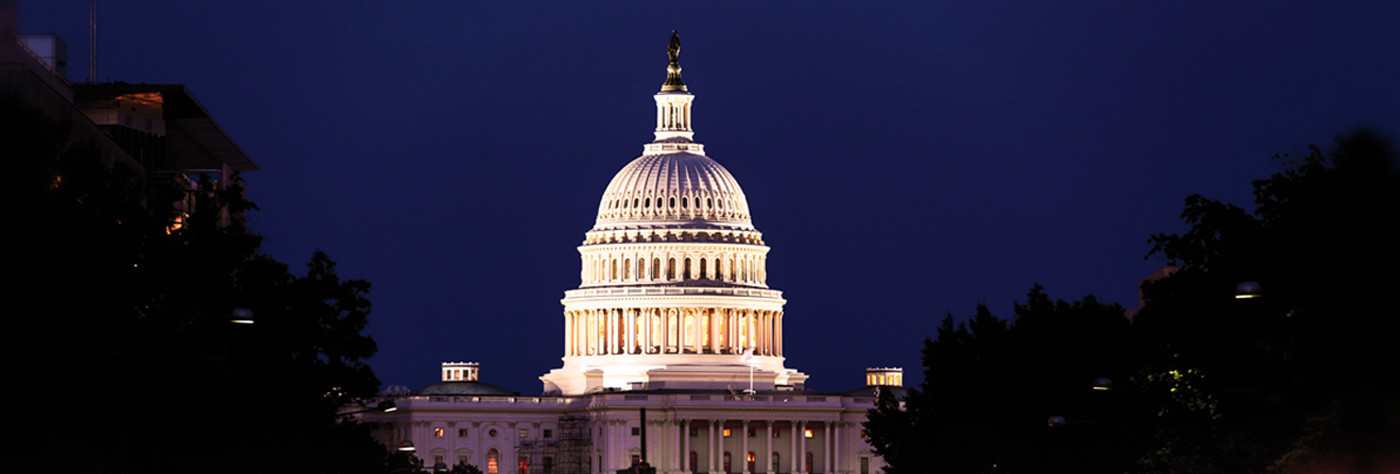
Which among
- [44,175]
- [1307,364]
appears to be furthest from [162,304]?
[1307,364]

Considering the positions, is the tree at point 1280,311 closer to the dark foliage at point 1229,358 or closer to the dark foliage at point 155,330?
the dark foliage at point 1229,358

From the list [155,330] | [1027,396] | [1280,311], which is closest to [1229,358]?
[1280,311]

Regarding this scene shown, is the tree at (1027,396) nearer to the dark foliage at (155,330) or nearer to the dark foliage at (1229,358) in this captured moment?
Result: the dark foliage at (1229,358)

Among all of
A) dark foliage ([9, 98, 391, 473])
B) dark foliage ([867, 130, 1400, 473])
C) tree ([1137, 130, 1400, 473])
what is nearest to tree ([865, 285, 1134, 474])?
dark foliage ([867, 130, 1400, 473])

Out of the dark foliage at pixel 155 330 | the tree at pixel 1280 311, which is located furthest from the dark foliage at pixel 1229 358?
the dark foliage at pixel 155 330

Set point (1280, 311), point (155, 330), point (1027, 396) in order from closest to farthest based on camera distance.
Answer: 1. point (155, 330)
2. point (1280, 311)
3. point (1027, 396)

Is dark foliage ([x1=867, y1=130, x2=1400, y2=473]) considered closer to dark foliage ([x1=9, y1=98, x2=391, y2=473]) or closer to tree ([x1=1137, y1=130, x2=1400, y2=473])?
tree ([x1=1137, y1=130, x2=1400, y2=473])

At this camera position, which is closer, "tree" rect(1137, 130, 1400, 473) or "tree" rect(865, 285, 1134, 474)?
"tree" rect(1137, 130, 1400, 473)

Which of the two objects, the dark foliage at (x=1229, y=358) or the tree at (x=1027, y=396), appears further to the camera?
the tree at (x=1027, y=396)

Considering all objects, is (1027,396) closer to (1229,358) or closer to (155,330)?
(1229,358)

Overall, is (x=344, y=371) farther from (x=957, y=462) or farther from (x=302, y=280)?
(x=957, y=462)

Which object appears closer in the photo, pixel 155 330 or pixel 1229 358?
pixel 155 330

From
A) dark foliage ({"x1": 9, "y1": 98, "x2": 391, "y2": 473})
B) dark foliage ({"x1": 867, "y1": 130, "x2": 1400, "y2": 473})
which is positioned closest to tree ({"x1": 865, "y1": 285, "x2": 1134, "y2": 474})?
dark foliage ({"x1": 867, "y1": 130, "x2": 1400, "y2": 473})

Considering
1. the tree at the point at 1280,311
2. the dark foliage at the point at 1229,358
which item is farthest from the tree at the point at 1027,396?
the tree at the point at 1280,311
